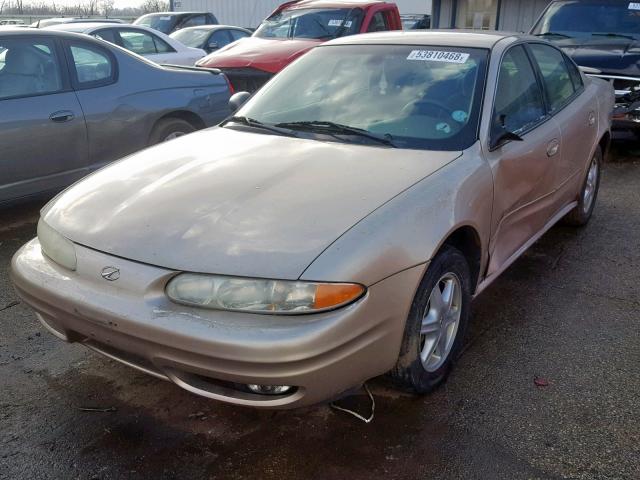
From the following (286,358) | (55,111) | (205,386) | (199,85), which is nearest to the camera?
(286,358)

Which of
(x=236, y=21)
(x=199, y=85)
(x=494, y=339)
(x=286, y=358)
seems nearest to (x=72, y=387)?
(x=286, y=358)

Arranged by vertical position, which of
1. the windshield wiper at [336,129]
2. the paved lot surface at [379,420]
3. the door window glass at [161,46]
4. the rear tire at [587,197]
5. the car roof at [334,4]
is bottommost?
the paved lot surface at [379,420]

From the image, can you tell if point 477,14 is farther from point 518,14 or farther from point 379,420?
point 379,420

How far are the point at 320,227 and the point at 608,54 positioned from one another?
6.32 metres

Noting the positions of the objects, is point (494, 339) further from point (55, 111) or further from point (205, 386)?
point (55, 111)

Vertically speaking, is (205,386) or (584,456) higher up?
(205,386)

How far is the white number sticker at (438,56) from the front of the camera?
11.3 ft

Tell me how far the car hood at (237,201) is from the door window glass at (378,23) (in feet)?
21.7

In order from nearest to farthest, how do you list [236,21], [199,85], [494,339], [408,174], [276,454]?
[276,454] → [408,174] → [494,339] → [199,85] → [236,21]

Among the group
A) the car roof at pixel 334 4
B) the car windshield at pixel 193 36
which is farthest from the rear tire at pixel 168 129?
the car windshield at pixel 193 36

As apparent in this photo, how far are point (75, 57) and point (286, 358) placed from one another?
3912 millimetres

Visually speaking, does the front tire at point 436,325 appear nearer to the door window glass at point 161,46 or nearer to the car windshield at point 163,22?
the door window glass at point 161,46

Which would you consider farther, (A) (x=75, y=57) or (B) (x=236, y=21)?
(B) (x=236, y=21)

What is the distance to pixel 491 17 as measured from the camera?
45.4 ft
